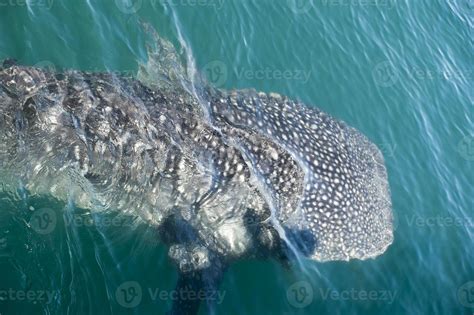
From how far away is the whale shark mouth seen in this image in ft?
26.2

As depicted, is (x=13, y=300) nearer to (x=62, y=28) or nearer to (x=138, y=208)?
(x=138, y=208)

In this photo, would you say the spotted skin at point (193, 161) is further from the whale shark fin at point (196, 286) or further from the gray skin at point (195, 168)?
the whale shark fin at point (196, 286)

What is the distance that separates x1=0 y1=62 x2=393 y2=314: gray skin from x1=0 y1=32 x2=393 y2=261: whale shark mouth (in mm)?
18

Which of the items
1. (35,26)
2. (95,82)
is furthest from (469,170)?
(35,26)

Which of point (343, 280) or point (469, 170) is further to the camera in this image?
point (469, 170)

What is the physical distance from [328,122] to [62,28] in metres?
5.80

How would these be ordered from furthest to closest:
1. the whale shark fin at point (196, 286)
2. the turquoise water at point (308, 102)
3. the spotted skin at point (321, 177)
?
the spotted skin at point (321, 177) < the whale shark fin at point (196, 286) < the turquoise water at point (308, 102)

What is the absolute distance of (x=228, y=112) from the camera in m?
9.34

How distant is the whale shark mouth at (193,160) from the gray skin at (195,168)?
2cm

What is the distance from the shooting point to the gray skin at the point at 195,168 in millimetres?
8008

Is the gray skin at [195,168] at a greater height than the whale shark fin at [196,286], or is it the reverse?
the gray skin at [195,168]

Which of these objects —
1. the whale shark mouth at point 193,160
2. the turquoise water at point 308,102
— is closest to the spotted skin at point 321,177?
the whale shark mouth at point 193,160

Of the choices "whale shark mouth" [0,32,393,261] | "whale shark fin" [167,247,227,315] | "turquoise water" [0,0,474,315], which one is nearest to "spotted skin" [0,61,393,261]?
"whale shark mouth" [0,32,393,261]

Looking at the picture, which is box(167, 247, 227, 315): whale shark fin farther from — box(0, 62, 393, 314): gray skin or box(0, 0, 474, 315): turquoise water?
box(0, 0, 474, 315): turquoise water
